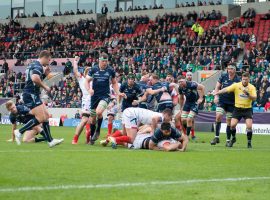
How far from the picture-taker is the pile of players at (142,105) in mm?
14898

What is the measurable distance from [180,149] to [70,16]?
43.3 metres

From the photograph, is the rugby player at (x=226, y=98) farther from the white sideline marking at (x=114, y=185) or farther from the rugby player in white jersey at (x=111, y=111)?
the white sideline marking at (x=114, y=185)

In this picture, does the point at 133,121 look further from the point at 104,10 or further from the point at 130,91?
the point at 104,10

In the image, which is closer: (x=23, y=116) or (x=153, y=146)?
(x=153, y=146)

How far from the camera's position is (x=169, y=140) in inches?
581

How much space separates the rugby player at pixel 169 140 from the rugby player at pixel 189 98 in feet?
17.6

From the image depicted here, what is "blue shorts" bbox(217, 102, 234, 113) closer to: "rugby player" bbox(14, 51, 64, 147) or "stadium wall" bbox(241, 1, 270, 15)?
"rugby player" bbox(14, 51, 64, 147)

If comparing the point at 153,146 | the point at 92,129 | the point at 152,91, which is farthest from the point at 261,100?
the point at 153,146

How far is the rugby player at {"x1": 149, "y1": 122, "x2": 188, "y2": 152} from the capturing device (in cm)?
1443

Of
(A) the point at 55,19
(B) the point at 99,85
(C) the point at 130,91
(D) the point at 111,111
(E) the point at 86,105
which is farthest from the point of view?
(A) the point at 55,19

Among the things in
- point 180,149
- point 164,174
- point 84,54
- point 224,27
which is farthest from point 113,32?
point 164,174

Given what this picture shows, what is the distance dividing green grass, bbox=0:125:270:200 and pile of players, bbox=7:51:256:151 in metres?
1.44

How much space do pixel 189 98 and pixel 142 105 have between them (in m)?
2.25

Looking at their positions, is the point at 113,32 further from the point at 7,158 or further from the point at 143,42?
the point at 7,158
